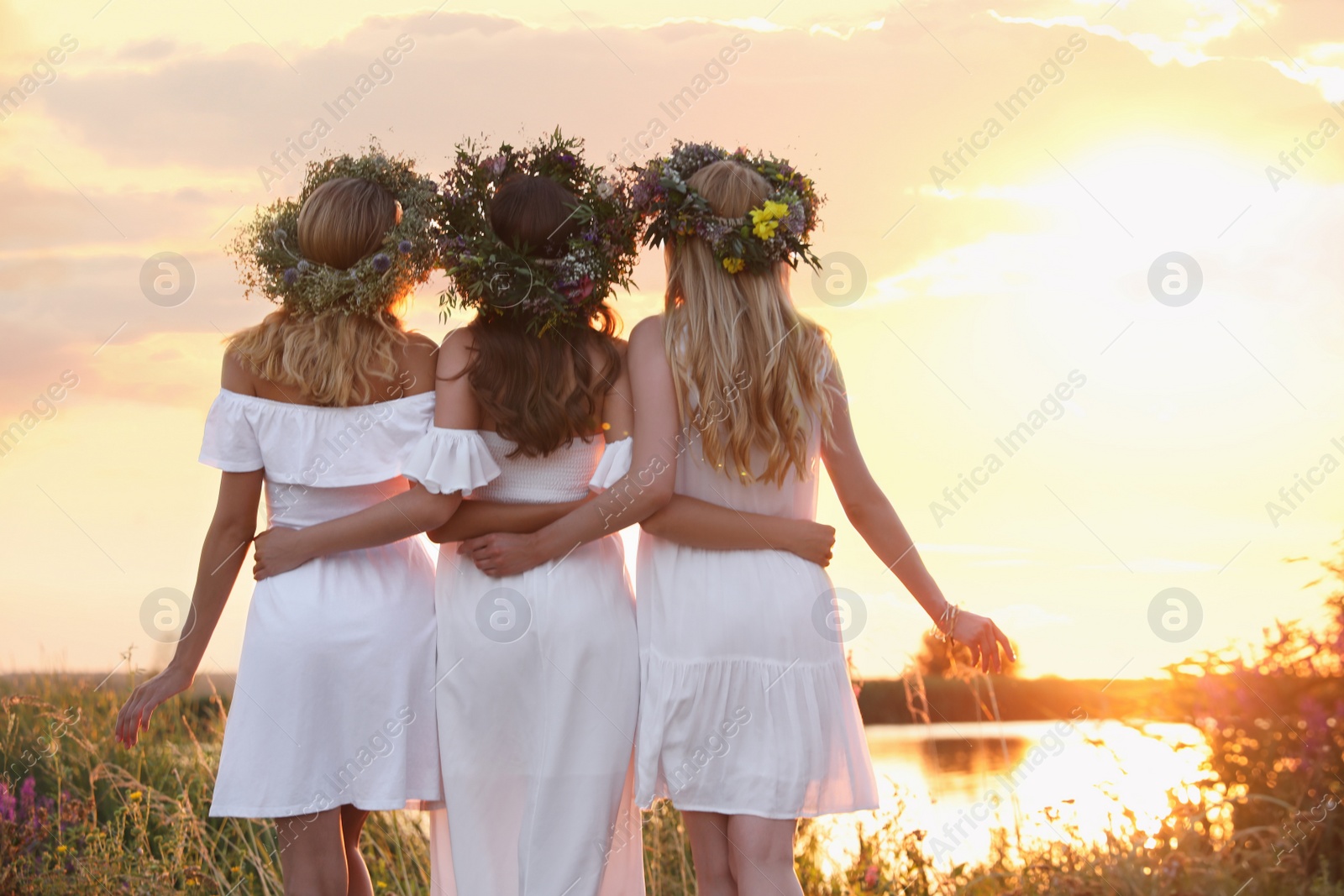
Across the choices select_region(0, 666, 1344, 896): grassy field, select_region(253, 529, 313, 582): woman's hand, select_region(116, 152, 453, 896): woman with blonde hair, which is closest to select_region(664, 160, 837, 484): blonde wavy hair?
select_region(116, 152, 453, 896): woman with blonde hair

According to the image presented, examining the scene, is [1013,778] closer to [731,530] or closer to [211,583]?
[731,530]

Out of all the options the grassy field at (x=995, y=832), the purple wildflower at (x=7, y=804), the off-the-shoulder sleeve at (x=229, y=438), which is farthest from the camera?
the purple wildflower at (x=7, y=804)

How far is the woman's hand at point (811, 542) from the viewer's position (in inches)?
120

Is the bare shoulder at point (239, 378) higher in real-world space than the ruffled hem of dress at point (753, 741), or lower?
higher

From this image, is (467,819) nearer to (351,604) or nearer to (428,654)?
A: (428,654)

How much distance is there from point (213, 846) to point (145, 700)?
6.76 ft

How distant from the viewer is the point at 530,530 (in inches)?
124

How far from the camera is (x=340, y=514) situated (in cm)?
315

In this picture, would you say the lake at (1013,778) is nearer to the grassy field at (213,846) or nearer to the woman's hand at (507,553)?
the grassy field at (213,846)

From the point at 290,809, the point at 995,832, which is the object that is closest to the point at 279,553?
the point at 290,809

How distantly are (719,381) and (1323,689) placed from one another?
2482 mm

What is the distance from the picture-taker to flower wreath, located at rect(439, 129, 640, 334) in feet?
10.0

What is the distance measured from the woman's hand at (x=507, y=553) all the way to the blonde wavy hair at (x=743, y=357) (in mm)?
570

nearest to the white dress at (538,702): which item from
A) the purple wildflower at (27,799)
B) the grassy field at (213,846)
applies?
the grassy field at (213,846)
